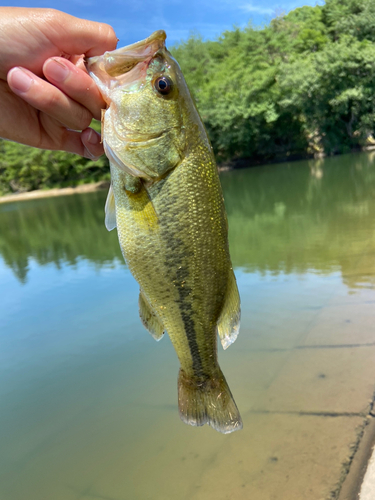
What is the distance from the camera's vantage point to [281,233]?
450 inches

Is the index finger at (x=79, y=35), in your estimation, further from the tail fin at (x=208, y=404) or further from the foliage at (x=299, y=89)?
the foliage at (x=299, y=89)

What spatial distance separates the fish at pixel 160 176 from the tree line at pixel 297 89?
37.7m

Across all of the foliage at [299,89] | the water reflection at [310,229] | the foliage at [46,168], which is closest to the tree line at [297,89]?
the foliage at [299,89]

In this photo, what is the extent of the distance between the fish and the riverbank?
4741 centimetres

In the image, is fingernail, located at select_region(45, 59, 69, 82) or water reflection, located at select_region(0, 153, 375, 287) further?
water reflection, located at select_region(0, 153, 375, 287)

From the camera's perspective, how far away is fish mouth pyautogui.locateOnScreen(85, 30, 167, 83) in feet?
6.30

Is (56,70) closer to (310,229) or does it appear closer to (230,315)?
(230,315)

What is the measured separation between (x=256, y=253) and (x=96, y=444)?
6.38 m

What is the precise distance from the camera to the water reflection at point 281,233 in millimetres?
8555

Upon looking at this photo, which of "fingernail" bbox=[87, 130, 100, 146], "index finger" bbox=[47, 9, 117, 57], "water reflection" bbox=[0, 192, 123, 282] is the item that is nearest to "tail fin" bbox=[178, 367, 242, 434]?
"fingernail" bbox=[87, 130, 100, 146]

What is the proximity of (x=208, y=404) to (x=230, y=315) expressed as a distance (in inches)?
20.2

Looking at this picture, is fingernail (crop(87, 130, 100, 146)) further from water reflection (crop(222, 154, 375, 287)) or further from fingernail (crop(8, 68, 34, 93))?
water reflection (crop(222, 154, 375, 287))

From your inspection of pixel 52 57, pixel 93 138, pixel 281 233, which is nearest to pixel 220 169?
pixel 281 233

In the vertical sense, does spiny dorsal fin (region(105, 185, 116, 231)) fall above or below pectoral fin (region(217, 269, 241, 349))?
above
